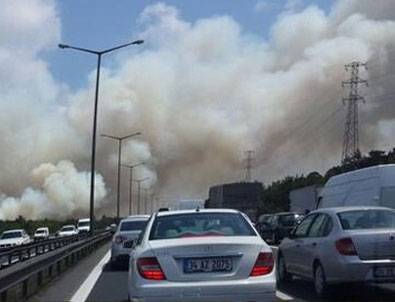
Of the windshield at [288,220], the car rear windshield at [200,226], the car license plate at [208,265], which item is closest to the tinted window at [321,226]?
the car rear windshield at [200,226]

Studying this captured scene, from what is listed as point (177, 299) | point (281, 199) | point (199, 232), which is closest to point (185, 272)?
point (177, 299)

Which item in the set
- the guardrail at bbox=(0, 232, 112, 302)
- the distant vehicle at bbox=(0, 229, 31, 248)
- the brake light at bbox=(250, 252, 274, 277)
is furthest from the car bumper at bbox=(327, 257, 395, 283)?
the distant vehicle at bbox=(0, 229, 31, 248)

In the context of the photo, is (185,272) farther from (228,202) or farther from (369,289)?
(228,202)

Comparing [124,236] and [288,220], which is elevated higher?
[288,220]

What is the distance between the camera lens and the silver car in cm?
1427

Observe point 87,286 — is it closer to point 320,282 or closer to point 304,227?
point 304,227

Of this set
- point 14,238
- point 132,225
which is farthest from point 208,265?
point 14,238

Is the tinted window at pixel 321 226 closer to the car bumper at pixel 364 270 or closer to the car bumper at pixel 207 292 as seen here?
the car bumper at pixel 364 270

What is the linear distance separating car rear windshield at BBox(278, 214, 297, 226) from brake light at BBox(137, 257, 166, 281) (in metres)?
30.3

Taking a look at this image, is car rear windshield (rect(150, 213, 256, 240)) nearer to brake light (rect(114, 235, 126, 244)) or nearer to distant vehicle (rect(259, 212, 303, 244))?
brake light (rect(114, 235, 126, 244))

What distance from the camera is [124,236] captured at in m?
26.5

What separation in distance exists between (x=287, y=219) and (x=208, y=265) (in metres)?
31.2

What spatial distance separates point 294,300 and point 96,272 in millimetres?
10328

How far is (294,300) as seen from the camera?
1502 centimetres
